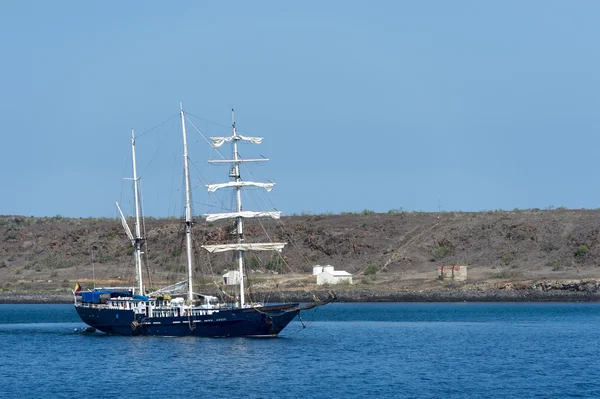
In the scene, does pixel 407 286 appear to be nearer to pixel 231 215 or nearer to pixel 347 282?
pixel 347 282

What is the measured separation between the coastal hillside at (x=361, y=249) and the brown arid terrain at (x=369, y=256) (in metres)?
0.17

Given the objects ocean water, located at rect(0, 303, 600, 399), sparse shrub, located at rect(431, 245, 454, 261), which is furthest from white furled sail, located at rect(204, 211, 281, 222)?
sparse shrub, located at rect(431, 245, 454, 261)

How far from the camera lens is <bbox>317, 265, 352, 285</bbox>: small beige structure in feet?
444

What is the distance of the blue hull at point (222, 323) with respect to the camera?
260 feet

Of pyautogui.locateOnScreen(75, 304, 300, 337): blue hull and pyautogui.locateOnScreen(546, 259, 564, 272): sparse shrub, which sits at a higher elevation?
pyautogui.locateOnScreen(546, 259, 564, 272): sparse shrub

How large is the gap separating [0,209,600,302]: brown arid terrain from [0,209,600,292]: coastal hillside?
0.17 meters

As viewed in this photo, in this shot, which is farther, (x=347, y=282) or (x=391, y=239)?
(x=391, y=239)

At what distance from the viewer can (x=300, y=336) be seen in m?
83.2

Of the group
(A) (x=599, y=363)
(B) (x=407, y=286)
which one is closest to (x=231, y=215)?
(A) (x=599, y=363)

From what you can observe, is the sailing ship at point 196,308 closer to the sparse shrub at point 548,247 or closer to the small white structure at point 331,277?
the small white structure at point 331,277

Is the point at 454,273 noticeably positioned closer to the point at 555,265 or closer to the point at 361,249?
the point at 555,265

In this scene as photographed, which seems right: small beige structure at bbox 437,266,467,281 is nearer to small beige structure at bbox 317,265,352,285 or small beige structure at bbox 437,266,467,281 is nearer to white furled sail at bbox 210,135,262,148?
small beige structure at bbox 317,265,352,285

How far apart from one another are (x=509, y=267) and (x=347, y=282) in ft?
71.4

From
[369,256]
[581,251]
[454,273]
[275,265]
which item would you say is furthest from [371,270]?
[581,251]
